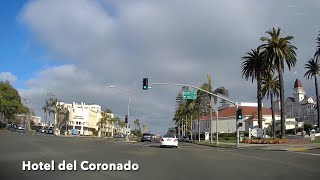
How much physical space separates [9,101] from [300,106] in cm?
11783

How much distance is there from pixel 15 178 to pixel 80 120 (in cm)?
15381

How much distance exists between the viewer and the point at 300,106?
561 feet

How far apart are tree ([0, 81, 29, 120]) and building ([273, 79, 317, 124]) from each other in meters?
103

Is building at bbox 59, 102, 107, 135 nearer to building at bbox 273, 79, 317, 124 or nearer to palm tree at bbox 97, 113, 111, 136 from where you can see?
palm tree at bbox 97, 113, 111, 136

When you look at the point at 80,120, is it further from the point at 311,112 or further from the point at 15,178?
the point at 15,178

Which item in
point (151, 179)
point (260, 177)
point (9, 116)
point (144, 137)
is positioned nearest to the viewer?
point (151, 179)

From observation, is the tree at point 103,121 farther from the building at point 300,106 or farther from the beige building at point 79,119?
the building at point 300,106

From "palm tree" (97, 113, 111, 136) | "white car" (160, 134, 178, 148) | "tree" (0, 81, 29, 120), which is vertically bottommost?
"white car" (160, 134, 178, 148)

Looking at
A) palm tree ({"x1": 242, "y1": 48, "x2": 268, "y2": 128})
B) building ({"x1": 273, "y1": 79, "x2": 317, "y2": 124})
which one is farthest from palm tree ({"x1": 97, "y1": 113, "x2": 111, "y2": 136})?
palm tree ({"x1": 242, "y1": 48, "x2": 268, "y2": 128})

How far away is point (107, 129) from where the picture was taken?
18862cm

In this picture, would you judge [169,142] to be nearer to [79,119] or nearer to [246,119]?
[246,119]

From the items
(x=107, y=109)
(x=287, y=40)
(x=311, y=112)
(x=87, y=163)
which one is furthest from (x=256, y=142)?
(x=107, y=109)

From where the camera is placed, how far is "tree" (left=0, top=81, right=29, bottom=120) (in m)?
113

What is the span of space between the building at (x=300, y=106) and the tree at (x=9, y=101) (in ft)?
339
